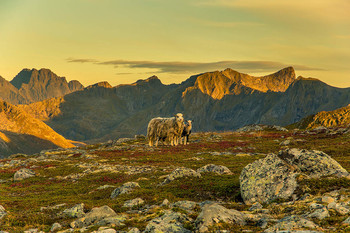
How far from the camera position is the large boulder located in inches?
870

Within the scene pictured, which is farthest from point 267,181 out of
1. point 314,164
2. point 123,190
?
point 123,190

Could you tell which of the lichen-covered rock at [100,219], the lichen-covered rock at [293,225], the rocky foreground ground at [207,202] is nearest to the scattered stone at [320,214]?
the rocky foreground ground at [207,202]

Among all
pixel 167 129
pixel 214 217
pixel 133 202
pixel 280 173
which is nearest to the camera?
pixel 214 217

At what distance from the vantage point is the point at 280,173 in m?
23.2

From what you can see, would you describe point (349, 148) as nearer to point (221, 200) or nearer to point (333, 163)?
point (333, 163)

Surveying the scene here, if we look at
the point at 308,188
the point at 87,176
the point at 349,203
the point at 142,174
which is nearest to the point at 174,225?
the point at 349,203

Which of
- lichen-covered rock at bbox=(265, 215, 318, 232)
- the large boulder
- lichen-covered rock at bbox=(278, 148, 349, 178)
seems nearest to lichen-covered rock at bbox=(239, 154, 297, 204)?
the large boulder

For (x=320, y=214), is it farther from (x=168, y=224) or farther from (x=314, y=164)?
(x=314, y=164)

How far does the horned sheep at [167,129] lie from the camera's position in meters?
73.1

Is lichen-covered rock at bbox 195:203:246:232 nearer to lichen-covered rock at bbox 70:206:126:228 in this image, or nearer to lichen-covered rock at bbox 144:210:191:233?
lichen-covered rock at bbox 144:210:191:233

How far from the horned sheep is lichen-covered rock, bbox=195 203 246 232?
5572cm

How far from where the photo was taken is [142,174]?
40.8 meters

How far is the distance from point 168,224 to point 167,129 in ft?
199

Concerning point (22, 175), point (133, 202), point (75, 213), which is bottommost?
point (22, 175)
